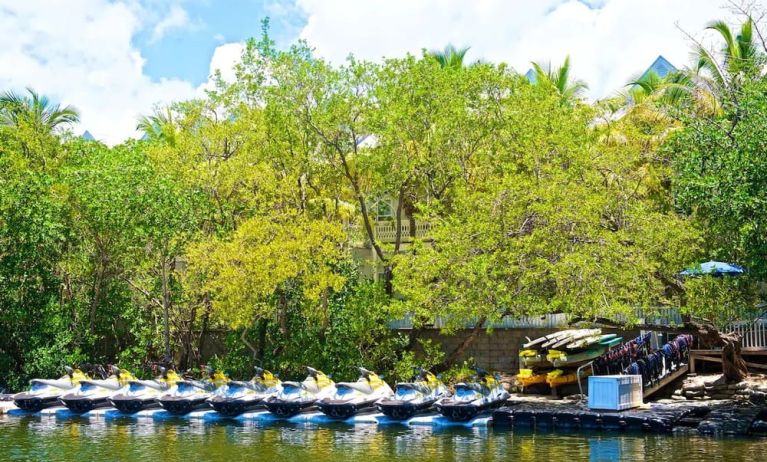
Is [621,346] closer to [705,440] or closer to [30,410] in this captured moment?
[705,440]

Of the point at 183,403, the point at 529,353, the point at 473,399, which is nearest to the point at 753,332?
the point at 529,353

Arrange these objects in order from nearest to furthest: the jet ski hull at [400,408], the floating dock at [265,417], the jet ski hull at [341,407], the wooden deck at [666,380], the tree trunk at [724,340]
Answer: the floating dock at [265,417]
the jet ski hull at [400,408]
the jet ski hull at [341,407]
the tree trunk at [724,340]
the wooden deck at [666,380]

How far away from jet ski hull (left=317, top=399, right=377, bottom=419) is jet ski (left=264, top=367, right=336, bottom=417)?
528 millimetres

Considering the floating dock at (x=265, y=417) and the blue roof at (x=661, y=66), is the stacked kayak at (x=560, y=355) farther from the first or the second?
the blue roof at (x=661, y=66)

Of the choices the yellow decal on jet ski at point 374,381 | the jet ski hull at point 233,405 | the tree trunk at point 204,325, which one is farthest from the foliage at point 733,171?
the tree trunk at point 204,325

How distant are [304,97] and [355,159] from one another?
2772 millimetres

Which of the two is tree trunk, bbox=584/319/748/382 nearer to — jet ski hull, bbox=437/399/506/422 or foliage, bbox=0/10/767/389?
foliage, bbox=0/10/767/389

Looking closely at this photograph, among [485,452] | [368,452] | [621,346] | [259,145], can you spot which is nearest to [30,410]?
[259,145]

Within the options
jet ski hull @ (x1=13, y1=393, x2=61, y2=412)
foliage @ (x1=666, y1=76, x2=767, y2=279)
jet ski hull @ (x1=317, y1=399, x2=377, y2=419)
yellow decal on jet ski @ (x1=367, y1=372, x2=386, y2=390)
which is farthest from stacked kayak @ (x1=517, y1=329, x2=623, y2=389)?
jet ski hull @ (x1=13, y1=393, x2=61, y2=412)

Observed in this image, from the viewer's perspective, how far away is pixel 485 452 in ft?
65.9

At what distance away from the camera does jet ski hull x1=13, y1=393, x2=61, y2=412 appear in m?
30.1

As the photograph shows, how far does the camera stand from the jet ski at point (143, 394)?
96.4 ft

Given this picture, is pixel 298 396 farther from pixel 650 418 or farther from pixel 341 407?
pixel 650 418

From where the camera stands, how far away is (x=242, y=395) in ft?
92.5
